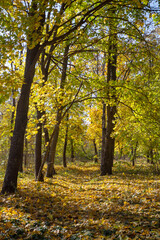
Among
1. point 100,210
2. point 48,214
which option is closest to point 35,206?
point 48,214

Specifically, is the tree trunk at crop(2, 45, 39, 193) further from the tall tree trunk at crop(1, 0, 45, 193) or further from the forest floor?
the forest floor

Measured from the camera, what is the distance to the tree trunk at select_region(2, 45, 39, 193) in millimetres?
6407

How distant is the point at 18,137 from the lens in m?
6.54

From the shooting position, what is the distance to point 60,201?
20.6 feet

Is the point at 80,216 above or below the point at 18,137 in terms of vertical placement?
below

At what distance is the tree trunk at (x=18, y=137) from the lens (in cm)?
641

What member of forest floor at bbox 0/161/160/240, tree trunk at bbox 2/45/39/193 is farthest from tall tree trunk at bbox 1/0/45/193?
forest floor at bbox 0/161/160/240

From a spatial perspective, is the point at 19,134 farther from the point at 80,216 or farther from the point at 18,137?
the point at 80,216

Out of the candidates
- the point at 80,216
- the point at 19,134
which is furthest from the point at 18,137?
the point at 80,216

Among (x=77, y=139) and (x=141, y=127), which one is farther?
(x=77, y=139)

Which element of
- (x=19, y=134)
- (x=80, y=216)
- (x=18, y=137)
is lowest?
(x=80, y=216)

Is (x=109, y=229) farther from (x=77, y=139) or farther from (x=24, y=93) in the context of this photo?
(x=77, y=139)

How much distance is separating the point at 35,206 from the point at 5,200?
932 millimetres

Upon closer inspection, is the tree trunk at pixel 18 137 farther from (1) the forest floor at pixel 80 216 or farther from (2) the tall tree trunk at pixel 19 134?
(1) the forest floor at pixel 80 216
